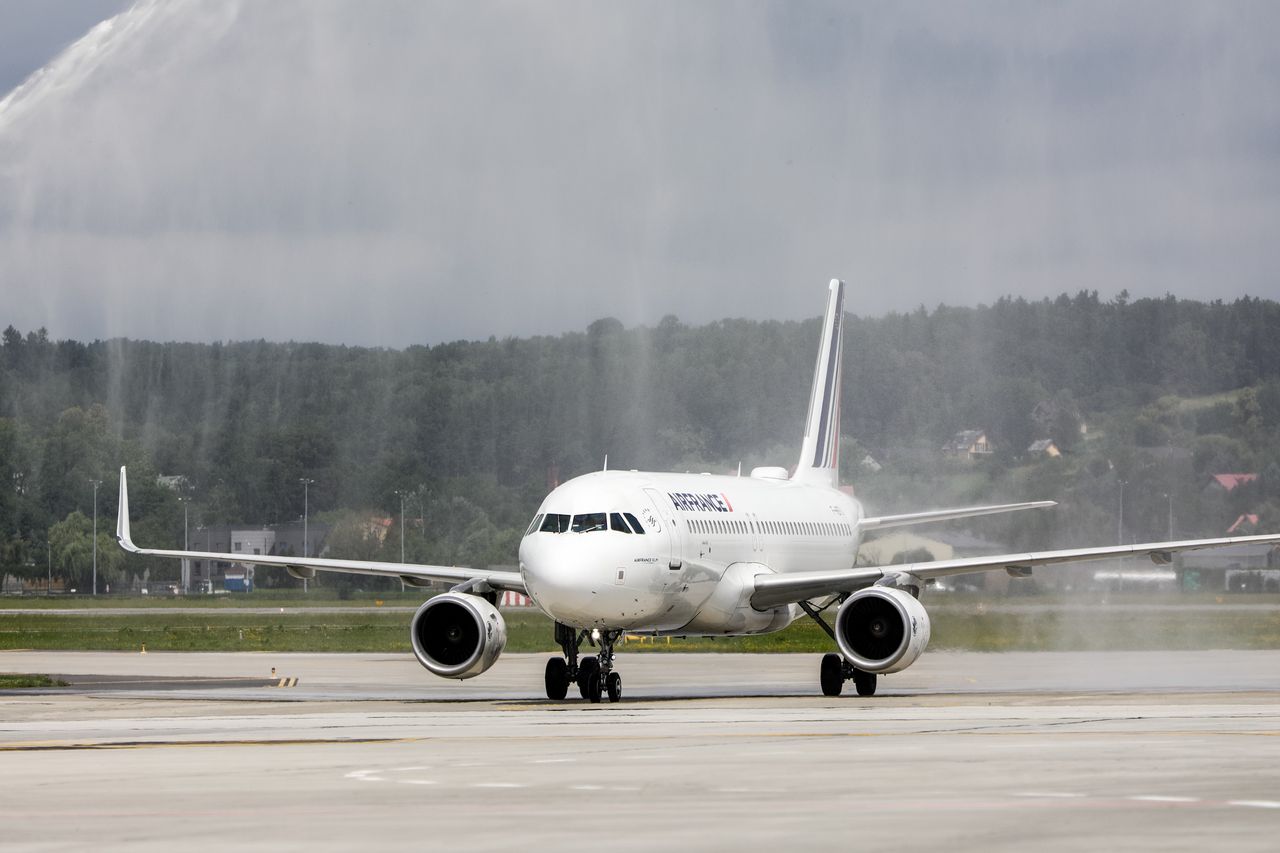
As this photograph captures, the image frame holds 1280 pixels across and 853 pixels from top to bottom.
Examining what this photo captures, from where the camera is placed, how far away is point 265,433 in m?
99.9

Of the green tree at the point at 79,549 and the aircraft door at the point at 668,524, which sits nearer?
the aircraft door at the point at 668,524

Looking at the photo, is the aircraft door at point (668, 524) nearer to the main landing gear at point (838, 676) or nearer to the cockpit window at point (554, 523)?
the cockpit window at point (554, 523)

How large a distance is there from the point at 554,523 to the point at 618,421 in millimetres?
75088

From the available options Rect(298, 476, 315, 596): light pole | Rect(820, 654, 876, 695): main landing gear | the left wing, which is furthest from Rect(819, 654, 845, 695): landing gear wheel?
Rect(298, 476, 315, 596): light pole

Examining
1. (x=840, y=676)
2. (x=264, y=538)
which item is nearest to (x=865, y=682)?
(x=840, y=676)

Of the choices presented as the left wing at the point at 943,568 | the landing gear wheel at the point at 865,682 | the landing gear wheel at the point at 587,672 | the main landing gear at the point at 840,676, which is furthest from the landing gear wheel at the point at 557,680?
the landing gear wheel at the point at 865,682

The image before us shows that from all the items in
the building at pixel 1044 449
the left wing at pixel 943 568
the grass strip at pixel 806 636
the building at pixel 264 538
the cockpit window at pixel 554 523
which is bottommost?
the grass strip at pixel 806 636

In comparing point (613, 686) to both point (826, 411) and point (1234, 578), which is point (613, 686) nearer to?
point (826, 411)

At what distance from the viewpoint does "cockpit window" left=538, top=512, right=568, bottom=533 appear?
32812 millimetres

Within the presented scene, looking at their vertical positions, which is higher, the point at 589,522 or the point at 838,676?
the point at 589,522

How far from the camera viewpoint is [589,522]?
32969mm

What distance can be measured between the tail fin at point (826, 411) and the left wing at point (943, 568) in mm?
11604

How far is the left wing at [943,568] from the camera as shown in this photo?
35.0 metres

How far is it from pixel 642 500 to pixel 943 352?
68.7 metres
